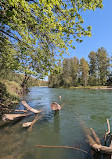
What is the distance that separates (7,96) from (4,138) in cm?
850

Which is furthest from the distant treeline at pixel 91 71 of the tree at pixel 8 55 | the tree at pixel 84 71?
the tree at pixel 8 55

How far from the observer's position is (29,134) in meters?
5.25

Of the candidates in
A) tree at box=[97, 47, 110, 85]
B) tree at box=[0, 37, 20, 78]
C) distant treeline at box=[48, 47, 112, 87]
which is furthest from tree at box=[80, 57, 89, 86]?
tree at box=[0, 37, 20, 78]

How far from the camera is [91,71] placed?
67250 millimetres

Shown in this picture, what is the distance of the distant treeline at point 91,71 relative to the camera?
58906mm

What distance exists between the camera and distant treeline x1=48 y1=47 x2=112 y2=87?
58.9 metres

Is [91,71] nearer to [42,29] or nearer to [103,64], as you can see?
[103,64]

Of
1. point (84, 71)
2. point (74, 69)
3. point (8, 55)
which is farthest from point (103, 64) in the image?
point (8, 55)

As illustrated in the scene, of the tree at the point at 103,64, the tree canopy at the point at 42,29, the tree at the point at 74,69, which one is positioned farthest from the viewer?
the tree at the point at 74,69

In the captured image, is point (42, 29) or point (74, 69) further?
point (74, 69)

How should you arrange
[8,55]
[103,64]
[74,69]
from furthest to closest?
[74,69], [103,64], [8,55]

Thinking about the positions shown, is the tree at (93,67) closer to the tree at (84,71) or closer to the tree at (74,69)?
the tree at (84,71)

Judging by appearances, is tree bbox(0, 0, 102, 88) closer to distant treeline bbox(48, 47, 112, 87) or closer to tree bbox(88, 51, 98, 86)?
distant treeline bbox(48, 47, 112, 87)

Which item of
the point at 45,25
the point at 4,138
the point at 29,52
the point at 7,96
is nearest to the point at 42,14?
the point at 45,25
